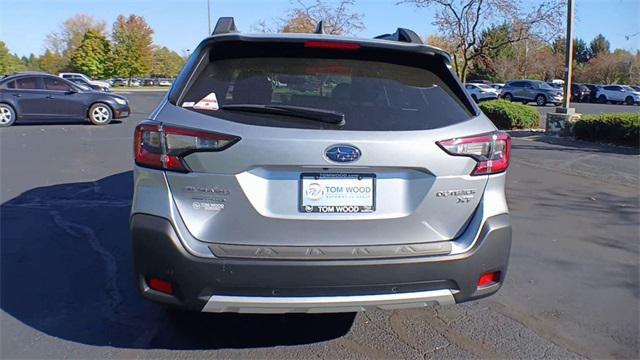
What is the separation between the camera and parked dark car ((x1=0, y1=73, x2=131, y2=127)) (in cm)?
1641

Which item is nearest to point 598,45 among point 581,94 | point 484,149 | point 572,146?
point 581,94

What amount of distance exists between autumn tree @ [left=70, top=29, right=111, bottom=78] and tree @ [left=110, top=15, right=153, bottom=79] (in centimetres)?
110

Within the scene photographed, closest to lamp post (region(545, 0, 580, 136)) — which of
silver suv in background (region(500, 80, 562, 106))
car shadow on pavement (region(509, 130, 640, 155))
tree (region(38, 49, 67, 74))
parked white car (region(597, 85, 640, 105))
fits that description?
car shadow on pavement (region(509, 130, 640, 155))

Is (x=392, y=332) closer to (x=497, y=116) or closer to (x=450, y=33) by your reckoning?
(x=497, y=116)

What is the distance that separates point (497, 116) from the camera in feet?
53.9

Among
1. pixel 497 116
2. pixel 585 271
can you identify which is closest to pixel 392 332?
pixel 585 271

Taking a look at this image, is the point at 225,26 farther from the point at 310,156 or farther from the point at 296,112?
the point at 310,156

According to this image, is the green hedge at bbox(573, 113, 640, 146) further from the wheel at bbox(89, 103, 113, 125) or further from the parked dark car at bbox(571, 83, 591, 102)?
the parked dark car at bbox(571, 83, 591, 102)

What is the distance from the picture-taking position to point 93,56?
71.8m

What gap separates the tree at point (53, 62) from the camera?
91.5m

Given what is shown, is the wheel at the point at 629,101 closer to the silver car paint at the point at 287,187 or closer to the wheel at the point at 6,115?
the wheel at the point at 6,115

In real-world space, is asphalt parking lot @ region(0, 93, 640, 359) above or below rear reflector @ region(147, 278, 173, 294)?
below

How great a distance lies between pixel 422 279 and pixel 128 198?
16.6 ft

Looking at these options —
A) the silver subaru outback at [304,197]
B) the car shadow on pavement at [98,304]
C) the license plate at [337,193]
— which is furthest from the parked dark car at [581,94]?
the license plate at [337,193]
